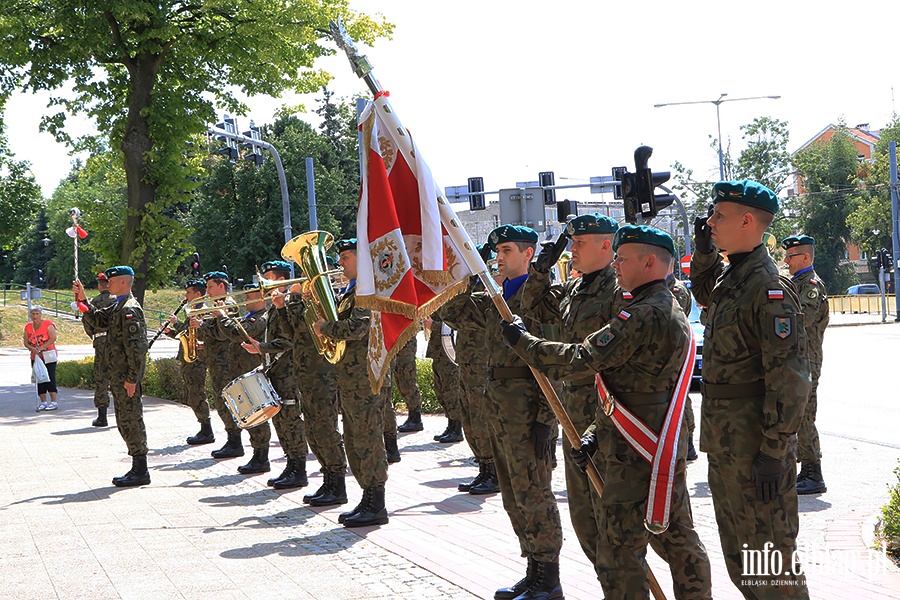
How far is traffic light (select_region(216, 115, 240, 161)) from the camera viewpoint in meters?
23.4

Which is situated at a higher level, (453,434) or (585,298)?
(585,298)

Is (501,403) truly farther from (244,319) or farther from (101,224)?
(101,224)

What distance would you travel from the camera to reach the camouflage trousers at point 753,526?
4.32 metres

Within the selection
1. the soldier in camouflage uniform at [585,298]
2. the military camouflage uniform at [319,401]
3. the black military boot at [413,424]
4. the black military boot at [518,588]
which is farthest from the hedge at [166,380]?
the soldier in camouflage uniform at [585,298]

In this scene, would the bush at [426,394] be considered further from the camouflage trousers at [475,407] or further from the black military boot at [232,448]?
the camouflage trousers at [475,407]

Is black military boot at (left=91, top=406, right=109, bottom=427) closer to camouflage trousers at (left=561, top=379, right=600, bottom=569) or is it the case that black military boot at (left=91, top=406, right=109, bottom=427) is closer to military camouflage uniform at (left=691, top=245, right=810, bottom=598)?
camouflage trousers at (left=561, top=379, right=600, bottom=569)

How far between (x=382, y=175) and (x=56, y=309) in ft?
180

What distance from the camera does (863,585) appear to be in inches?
228

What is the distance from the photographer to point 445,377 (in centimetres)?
1308

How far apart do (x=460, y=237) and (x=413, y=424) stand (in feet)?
29.8

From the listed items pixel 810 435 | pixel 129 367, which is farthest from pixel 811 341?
pixel 129 367

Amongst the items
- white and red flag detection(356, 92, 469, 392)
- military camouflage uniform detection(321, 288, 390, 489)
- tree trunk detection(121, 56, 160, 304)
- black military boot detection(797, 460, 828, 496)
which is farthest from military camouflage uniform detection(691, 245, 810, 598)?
tree trunk detection(121, 56, 160, 304)

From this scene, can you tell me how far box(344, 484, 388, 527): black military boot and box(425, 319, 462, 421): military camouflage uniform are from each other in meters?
4.67

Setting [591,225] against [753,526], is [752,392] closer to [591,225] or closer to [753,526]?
[753,526]
